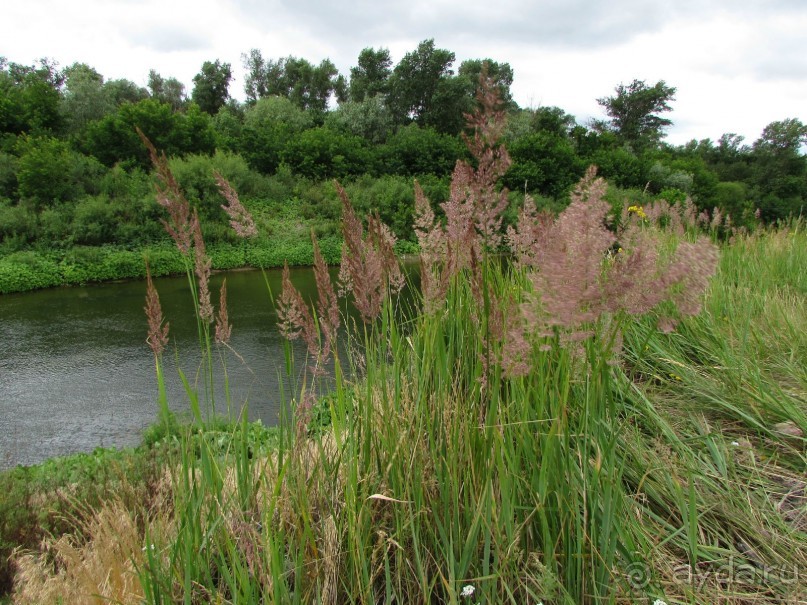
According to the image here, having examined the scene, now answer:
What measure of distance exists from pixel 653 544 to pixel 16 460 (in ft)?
16.2

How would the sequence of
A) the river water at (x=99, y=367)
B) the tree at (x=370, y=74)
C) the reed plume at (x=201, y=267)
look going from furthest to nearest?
the tree at (x=370, y=74)
the river water at (x=99, y=367)
the reed plume at (x=201, y=267)

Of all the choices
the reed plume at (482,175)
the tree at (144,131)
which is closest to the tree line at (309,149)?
the tree at (144,131)

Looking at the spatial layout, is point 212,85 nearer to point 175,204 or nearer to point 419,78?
point 419,78

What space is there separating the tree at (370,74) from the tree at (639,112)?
57.0ft

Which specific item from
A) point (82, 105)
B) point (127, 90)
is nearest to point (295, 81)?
point (127, 90)

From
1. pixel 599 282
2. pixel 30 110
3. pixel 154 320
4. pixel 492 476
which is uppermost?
pixel 30 110

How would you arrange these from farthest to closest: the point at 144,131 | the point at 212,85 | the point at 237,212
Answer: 1. the point at 212,85
2. the point at 144,131
3. the point at 237,212

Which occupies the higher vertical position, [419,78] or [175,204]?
[419,78]

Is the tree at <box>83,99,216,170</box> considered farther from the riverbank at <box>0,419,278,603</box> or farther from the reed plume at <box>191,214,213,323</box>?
the reed plume at <box>191,214,213,323</box>

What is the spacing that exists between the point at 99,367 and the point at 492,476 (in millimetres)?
6969

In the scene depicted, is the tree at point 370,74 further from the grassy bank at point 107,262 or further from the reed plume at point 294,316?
the reed plume at point 294,316

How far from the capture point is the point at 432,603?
1188mm

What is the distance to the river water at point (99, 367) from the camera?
461 centimetres

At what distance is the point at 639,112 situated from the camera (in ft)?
120
